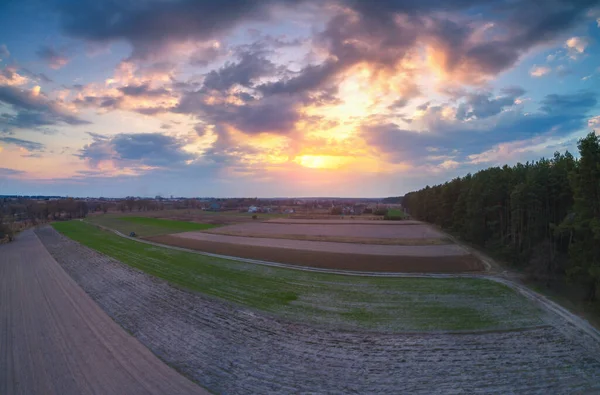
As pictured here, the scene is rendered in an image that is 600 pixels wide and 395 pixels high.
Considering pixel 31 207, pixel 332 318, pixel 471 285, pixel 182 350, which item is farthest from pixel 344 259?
pixel 31 207

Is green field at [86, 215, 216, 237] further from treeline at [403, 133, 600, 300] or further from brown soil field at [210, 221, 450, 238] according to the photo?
treeline at [403, 133, 600, 300]

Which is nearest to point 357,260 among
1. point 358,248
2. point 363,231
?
point 358,248

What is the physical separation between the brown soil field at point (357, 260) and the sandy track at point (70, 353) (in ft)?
58.9

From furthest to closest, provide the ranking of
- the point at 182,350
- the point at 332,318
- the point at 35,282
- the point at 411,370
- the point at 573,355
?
1. the point at 35,282
2. the point at 332,318
3. the point at 182,350
4. the point at 573,355
5. the point at 411,370

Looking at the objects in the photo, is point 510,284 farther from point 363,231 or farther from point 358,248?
point 363,231

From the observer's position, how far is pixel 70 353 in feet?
44.7

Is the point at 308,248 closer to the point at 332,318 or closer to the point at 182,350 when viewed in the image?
the point at 332,318

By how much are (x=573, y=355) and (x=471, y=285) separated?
10.2 metres

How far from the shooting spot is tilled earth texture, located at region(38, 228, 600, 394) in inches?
425

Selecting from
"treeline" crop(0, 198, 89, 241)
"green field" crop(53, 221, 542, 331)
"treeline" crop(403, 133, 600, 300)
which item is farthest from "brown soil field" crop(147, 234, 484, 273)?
"treeline" crop(0, 198, 89, 241)

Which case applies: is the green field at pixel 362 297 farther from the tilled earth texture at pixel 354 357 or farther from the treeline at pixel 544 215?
the treeline at pixel 544 215

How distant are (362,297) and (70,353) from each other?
1666 centimetres

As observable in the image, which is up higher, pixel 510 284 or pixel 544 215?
pixel 544 215

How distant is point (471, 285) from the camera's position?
892 inches
